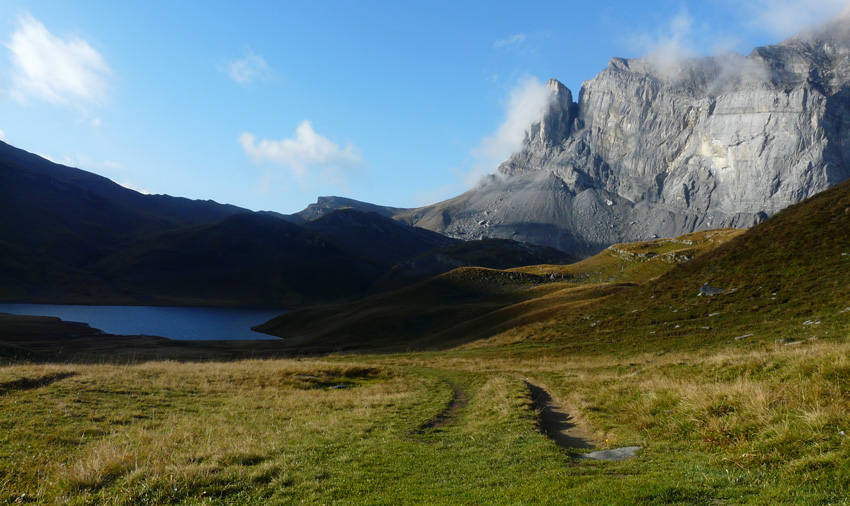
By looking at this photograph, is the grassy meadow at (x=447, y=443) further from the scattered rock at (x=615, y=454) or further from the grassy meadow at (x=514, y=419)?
the scattered rock at (x=615, y=454)

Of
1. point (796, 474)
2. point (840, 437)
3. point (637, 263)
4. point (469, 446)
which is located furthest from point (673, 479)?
point (637, 263)

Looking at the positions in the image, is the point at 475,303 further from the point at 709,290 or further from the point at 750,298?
the point at 750,298

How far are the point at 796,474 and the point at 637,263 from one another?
10441cm

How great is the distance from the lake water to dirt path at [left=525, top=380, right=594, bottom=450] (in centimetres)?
9303

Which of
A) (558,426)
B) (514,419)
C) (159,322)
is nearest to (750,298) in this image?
(558,426)

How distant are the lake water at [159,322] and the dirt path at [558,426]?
305ft

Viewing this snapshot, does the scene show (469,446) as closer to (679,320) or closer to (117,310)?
(679,320)

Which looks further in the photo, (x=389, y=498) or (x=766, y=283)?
(x=766, y=283)

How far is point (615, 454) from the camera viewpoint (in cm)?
1232

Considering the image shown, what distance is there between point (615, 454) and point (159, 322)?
142 meters

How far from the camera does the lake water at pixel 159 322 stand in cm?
11044

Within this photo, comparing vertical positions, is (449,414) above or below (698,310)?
below

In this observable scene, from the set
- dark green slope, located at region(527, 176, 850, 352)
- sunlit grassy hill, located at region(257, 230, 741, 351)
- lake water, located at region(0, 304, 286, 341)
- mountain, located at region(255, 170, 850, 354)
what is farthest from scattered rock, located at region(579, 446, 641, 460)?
lake water, located at region(0, 304, 286, 341)

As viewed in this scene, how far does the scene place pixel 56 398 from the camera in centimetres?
2114
